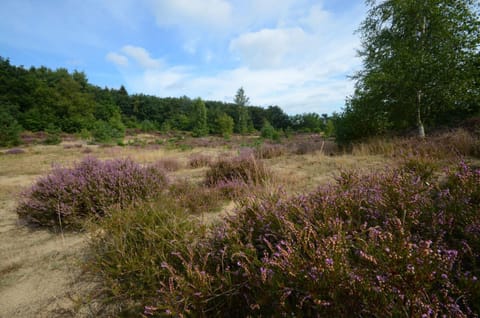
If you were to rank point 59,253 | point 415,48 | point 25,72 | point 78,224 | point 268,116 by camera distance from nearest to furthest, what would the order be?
point 59,253 < point 78,224 < point 415,48 < point 25,72 < point 268,116

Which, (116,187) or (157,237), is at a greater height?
(116,187)

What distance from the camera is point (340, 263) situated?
100 cm

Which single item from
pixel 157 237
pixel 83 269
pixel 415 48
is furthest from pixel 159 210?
pixel 415 48

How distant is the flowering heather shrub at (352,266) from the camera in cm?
89

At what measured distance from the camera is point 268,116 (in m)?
68.1

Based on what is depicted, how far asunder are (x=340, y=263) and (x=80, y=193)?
Result: 10.9ft

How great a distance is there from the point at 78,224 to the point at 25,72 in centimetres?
6366

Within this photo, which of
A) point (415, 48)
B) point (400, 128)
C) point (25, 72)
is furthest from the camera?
point (25, 72)

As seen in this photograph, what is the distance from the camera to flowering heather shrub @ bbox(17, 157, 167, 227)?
2682mm

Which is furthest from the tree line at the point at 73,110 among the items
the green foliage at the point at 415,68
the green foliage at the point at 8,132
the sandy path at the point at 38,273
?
the sandy path at the point at 38,273

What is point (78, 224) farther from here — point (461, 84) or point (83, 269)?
point (461, 84)

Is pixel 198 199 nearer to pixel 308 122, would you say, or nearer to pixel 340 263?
pixel 340 263

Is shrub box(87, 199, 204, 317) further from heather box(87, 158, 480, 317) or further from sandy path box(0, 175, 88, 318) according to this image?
sandy path box(0, 175, 88, 318)

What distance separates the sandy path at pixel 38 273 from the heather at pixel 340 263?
0.31 meters
